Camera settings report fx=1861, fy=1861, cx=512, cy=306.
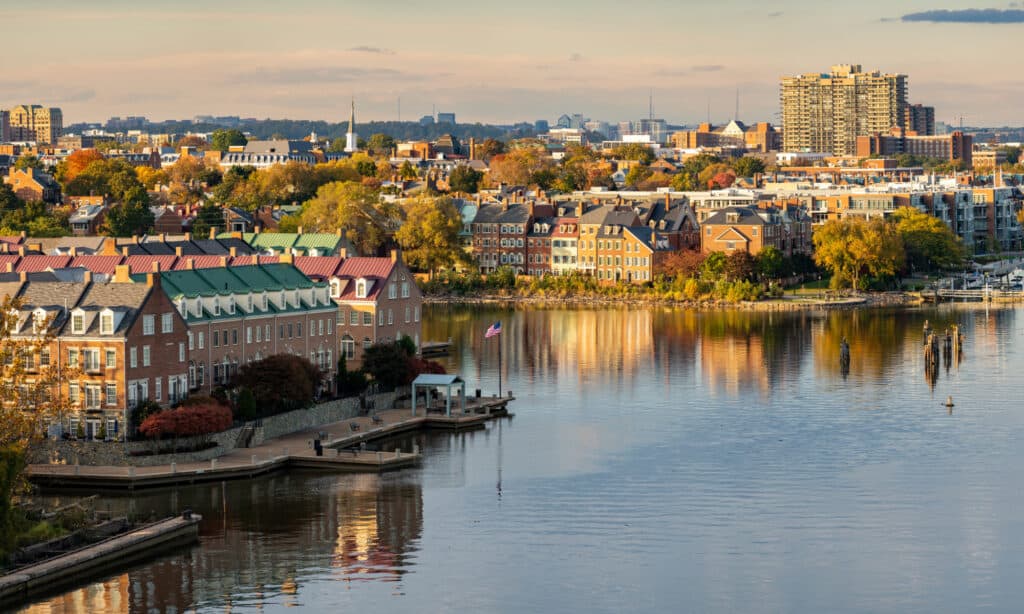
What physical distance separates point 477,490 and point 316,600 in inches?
429

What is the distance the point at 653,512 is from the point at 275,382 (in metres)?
13.7

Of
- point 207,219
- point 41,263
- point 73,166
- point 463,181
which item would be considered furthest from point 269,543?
point 73,166

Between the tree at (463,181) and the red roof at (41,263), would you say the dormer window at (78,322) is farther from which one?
the tree at (463,181)

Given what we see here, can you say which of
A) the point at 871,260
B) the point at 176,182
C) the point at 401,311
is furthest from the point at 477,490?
the point at 176,182

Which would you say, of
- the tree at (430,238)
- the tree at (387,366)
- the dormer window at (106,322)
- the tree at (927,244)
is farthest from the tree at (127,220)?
the dormer window at (106,322)

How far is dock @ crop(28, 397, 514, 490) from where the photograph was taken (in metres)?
45.6

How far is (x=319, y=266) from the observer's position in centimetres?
6328

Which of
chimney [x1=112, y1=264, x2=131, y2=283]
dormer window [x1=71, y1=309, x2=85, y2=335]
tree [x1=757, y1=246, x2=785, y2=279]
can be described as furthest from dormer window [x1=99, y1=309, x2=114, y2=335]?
tree [x1=757, y1=246, x2=785, y2=279]

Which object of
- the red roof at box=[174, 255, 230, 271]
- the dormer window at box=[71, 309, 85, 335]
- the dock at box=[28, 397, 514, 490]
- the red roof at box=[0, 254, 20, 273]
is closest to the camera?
the dock at box=[28, 397, 514, 490]

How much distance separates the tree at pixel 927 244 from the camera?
119 m

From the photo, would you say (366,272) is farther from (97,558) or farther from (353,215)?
(353,215)

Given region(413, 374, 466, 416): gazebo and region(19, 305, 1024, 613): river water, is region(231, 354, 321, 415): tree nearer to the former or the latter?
region(19, 305, 1024, 613): river water

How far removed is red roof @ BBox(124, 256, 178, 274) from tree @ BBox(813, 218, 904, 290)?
53.9 meters

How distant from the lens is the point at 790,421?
189ft
